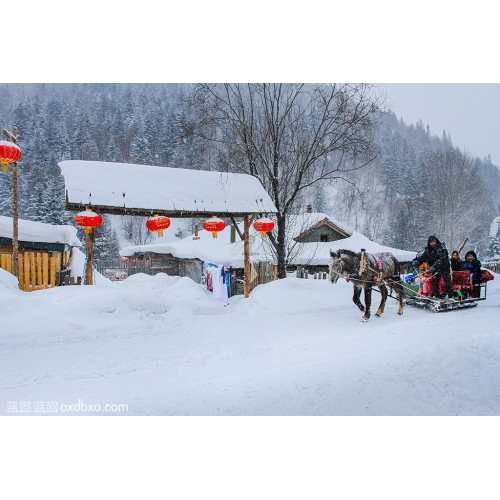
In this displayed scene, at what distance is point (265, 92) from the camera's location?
3.88 m

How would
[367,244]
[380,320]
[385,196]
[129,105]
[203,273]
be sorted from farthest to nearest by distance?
[203,273]
[380,320]
[367,244]
[385,196]
[129,105]

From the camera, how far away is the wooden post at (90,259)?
142 inches

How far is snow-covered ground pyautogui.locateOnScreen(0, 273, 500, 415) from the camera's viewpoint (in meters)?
2.42

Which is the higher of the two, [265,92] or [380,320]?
[265,92]

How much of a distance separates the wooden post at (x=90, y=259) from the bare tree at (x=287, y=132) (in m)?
1.98

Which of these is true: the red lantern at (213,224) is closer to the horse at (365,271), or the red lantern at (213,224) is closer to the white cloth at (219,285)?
the horse at (365,271)

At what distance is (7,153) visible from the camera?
2.67 meters

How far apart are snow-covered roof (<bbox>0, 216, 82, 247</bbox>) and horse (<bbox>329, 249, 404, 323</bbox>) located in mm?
3262

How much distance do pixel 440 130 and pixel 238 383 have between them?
3150 millimetres

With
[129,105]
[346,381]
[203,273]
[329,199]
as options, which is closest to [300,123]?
[329,199]

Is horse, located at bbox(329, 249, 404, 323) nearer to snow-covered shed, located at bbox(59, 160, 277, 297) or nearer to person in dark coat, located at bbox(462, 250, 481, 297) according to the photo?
person in dark coat, located at bbox(462, 250, 481, 297)

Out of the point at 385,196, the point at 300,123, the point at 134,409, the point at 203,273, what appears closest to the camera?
the point at 134,409

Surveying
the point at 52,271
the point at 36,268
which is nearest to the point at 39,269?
the point at 36,268

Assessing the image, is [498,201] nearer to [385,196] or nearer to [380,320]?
[385,196]
